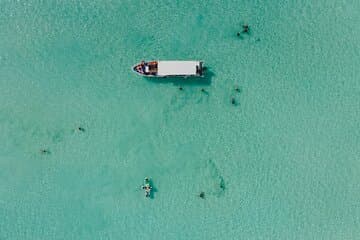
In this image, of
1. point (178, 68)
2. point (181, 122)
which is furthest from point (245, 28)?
point (181, 122)

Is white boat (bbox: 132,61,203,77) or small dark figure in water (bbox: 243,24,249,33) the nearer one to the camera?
white boat (bbox: 132,61,203,77)

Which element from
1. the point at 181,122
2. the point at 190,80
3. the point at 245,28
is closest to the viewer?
the point at 245,28

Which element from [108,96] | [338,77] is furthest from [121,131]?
[338,77]

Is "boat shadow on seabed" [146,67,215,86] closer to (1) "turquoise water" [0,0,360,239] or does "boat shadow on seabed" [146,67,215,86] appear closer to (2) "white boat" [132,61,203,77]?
(1) "turquoise water" [0,0,360,239]

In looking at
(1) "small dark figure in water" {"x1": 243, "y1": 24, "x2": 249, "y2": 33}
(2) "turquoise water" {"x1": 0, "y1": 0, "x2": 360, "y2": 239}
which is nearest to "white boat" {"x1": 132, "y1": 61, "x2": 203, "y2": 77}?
(2) "turquoise water" {"x1": 0, "y1": 0, "x2": 360, "y2": 239}

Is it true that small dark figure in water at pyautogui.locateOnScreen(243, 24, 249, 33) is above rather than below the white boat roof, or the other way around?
above

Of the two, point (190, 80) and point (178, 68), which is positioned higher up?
point (178, 68)

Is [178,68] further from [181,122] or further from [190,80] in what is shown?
[181,122]
